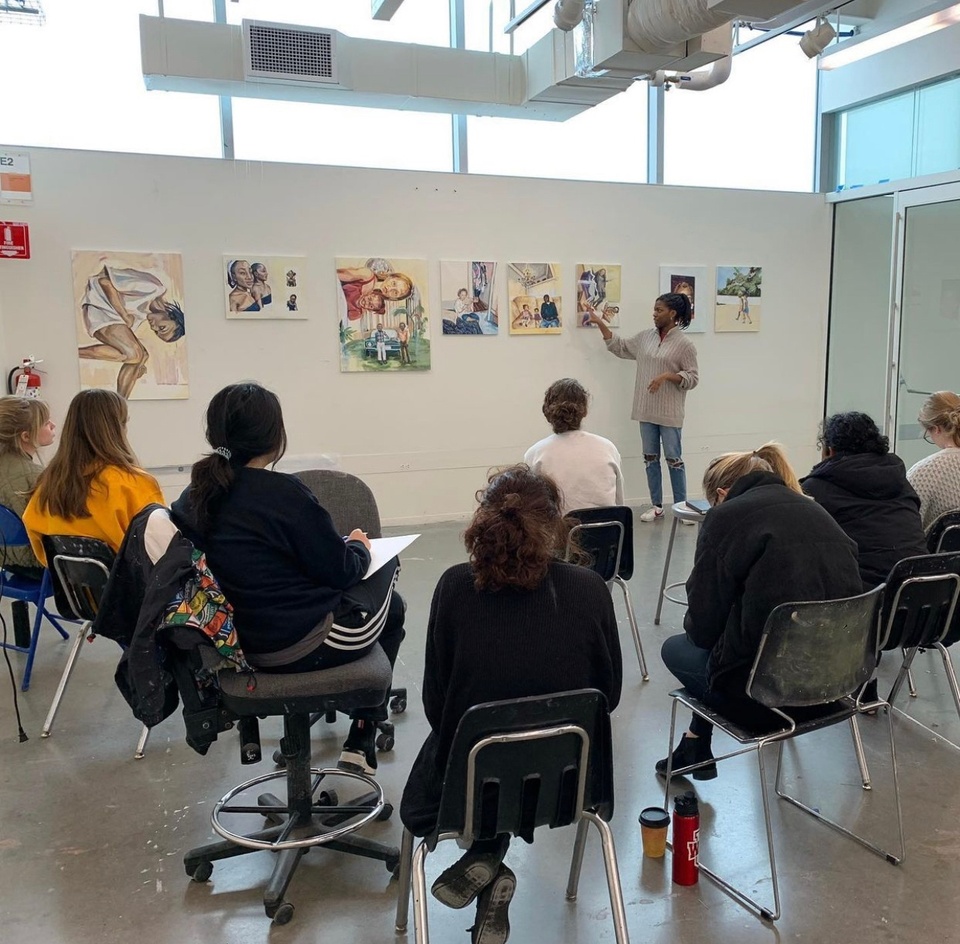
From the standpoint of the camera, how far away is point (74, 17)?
525 centimetres

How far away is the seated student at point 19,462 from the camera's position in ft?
11.5

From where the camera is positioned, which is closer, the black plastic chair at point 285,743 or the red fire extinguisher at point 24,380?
the black plastic chair at point 285,743

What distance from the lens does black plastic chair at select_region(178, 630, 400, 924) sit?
2.08 m

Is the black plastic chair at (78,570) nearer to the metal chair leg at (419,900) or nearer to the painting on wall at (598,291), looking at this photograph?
the metal chair leg at (419,900)

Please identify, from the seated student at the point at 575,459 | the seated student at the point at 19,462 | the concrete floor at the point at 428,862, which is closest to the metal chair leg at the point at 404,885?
the concrete floor at the point at 428,862

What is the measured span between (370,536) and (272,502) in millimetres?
915

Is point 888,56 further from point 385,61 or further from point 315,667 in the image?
point 315,667


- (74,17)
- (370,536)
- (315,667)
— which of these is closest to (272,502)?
(315,667)

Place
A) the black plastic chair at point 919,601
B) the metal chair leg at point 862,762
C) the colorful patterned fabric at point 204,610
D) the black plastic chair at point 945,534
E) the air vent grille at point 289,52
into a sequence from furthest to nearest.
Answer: the air vent grille at point 289,52 → the black plastic chair at point 945,534 → the metal chair leg at point 862,762 → the black plastic chair at point 919,601 → the colorful patterned fabric at point 204,610

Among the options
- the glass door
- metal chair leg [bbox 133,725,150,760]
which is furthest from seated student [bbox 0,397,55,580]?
the glass door

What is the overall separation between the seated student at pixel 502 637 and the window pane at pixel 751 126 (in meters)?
5.63

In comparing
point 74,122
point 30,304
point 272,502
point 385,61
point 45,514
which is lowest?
point 45,514

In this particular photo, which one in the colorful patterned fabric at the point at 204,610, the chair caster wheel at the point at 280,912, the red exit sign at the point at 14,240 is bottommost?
the chair caster wheel at the point at 280,912

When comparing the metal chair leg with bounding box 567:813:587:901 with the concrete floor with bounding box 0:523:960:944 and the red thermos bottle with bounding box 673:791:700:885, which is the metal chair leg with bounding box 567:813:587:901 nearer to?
the concrete floor with bounding box 0:523:960:944
